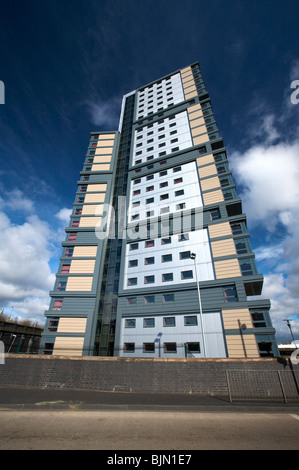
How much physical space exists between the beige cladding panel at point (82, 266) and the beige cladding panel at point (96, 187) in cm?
1391

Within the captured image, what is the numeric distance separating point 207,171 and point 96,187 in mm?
20459

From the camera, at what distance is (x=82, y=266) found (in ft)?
99.6

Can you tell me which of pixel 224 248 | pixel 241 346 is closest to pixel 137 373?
pixel 241 346

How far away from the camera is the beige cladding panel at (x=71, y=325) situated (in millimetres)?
26078

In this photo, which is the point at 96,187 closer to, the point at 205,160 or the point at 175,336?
the point at 205,160

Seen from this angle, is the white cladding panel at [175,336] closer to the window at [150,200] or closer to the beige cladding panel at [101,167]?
the window at [150,200]

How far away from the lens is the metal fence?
10.1 m

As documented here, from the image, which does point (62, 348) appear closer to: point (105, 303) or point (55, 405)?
point (105, 303)

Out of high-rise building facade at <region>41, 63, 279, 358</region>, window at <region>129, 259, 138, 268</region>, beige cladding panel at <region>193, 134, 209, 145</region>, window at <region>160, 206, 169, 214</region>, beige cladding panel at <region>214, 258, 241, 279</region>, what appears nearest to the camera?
high-rise building facade at <region>41, 63, 279, 358</region>

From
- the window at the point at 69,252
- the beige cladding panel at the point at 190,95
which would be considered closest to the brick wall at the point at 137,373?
the window at the point at 69,252

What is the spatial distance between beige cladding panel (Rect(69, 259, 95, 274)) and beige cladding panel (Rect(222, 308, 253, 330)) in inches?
769

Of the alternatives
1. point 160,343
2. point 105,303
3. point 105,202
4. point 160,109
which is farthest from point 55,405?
point 160,109

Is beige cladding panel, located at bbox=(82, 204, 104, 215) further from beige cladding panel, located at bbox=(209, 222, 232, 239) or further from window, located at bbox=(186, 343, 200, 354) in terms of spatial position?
window, located at bbox=(186, 343, 200, 354)

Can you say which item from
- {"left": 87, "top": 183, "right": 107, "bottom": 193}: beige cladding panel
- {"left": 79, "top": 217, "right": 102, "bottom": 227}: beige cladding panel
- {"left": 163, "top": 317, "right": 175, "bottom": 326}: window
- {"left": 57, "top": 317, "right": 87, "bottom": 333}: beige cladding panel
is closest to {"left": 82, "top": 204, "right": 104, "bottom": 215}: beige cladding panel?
{"left": 79, "top": 217, "right": 102, "bottom": 227}: beige cladding panel
